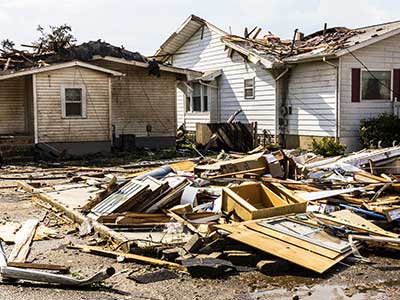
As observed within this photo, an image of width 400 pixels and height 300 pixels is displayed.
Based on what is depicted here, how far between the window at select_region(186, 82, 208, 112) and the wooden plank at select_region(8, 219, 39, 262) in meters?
17.7

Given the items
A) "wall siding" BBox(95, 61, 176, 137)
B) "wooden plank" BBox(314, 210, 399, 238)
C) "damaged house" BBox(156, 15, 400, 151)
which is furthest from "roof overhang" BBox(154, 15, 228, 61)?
"wooden plank" BBox(314, 210, 399, 238)

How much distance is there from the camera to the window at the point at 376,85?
1969 centimetres

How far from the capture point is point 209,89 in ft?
86.4

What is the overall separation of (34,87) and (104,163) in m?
4.02

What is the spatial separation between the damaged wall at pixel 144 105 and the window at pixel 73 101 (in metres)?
2.18

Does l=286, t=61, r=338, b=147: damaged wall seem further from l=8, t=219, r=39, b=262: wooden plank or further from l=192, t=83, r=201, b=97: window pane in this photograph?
l=8, t=219, r=39, b=262: wooden plank

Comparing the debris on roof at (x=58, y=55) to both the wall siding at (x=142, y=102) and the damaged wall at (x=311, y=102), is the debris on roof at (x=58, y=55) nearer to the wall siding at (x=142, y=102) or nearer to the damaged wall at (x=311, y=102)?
the wall siding at (x=142, y=102)

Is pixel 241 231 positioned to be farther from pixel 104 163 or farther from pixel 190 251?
pixel 104 163

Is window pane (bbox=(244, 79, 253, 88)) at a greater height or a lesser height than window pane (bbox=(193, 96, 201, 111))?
greater

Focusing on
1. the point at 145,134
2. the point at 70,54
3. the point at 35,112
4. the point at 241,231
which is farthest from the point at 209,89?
the point at 241,231

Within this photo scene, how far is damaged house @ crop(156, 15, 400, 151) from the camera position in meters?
19.5

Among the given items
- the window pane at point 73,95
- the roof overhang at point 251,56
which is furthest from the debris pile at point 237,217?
the roof overhang at point 251,56

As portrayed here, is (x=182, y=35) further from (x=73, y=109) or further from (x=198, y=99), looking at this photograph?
(x=73, y=109)

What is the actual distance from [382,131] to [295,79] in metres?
4.35
